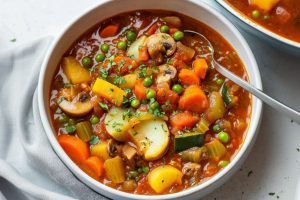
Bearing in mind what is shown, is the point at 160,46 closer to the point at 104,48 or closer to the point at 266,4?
the point at 104,48

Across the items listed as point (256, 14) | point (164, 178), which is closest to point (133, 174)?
point (164, 178)

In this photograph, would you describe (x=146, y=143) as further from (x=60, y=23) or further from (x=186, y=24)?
(x=60, y=23)

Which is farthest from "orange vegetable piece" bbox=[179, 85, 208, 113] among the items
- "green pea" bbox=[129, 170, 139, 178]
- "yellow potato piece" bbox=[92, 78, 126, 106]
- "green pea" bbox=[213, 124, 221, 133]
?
"green pea" bbox=[129, 170, 139, 178]

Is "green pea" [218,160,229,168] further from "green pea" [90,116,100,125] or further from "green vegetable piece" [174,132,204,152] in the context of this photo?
"green pea" [90,116,100,125]

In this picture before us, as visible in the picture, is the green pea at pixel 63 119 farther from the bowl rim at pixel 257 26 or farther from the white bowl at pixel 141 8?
the bowl rim at pixel 257 26

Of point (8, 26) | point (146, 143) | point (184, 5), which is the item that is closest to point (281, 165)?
point (146, 143)

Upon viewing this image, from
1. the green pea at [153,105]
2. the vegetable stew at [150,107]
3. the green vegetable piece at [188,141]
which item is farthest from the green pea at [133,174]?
the green pea at [153,105]
